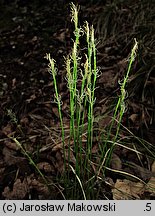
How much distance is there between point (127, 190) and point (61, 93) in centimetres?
83

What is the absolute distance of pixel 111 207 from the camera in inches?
51.1

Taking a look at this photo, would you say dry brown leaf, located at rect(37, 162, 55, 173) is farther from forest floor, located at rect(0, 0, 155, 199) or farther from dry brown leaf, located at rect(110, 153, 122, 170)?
dry brown leaf, located at rect(110, 153, 122, 170)

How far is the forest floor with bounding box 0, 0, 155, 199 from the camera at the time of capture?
5.05ft

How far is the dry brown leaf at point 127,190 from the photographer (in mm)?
1427

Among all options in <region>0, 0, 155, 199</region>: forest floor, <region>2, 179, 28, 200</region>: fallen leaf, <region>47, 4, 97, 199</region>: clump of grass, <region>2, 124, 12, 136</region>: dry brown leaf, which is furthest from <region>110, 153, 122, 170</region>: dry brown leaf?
<region>2, 124, 12, 136</region>: dry brown leaf

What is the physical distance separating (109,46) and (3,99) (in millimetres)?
804

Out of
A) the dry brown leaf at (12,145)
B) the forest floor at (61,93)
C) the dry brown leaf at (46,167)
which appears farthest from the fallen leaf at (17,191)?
the dry brown leaf at (12,145)

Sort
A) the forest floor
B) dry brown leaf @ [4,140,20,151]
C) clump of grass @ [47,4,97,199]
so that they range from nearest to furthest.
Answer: clump of grass @ [47,4,97,199] → the forest floor → dry brown leaf @ [4,140,20,151]

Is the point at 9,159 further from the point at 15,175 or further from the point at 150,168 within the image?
Answer: the point at 150,168

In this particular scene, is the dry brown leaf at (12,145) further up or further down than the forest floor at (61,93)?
further down

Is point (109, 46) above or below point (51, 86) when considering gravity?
above

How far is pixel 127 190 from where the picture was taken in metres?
1.45

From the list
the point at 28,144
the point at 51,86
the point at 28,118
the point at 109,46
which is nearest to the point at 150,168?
the point at 28,144

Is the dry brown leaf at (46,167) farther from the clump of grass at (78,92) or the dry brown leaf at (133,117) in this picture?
the dry brown leaf at (133,117)
